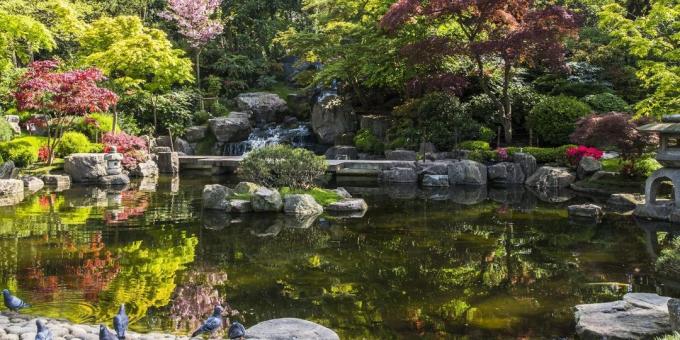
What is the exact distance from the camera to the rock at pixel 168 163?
23.7 meters

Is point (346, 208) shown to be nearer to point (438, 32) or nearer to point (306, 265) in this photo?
point (306, 265)

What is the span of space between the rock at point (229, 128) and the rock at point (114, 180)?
7360 millimetres

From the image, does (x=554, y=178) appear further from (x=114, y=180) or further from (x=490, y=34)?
(x=114, y=180)

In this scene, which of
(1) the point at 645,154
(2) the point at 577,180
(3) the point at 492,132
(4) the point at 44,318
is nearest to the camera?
(4) the point at 44,318

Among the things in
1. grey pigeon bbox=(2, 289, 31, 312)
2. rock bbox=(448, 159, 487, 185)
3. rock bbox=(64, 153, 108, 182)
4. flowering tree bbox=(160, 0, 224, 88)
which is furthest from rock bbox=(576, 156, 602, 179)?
flowering tree bbox=(160, 0, 224, 88)

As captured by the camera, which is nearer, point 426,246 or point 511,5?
point 426,246

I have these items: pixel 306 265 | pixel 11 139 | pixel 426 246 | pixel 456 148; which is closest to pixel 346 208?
pixel 426 246

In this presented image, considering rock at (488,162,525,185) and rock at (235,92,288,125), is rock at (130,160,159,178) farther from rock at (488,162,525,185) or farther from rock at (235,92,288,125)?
rock at (488,162,525,185)

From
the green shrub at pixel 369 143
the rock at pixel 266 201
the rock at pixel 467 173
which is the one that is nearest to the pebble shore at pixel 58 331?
the rock at pixel 266 201

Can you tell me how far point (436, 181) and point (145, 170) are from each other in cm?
1100

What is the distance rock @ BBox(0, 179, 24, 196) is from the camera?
1645 centimetres

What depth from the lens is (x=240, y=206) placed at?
14484 millimetres

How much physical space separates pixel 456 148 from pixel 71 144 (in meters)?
14.3

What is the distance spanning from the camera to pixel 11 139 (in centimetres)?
2094
